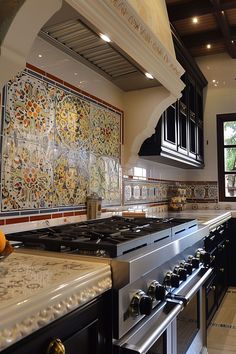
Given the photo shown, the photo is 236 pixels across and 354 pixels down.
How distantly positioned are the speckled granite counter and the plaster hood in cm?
88

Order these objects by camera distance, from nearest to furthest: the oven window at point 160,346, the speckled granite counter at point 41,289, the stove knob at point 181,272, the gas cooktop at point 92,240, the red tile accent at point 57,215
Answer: the speckled granite counter at point 41,289
the gas cooktop at point 92,240
the oven window at point 160,346
the stove knob at point 181,272
the red tile accent at point 57,215

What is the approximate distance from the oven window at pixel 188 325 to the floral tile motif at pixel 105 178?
838 millimetres

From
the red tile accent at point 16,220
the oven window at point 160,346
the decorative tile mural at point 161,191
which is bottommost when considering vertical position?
the oven window at point 160,346

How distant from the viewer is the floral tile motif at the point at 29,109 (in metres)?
1.36

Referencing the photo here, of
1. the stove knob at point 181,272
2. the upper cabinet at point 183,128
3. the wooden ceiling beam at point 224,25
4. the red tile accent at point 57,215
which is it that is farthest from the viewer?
the wooden ceiling beam at point 224,25

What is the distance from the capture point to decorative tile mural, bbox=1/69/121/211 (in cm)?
137

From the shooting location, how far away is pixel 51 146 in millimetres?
1612

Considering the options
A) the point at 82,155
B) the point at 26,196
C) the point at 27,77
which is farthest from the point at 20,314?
the point at 82,155

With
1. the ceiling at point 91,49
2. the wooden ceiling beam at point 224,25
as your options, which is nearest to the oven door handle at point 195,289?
the ceiling at point 91,49

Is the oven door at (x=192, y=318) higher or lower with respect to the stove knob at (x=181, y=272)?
lower

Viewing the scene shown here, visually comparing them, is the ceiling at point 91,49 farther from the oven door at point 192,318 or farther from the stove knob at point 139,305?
the oven door at point 192,318

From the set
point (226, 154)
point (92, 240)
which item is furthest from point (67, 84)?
point (226, 154)

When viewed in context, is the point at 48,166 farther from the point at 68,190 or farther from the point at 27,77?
the point at 27,77

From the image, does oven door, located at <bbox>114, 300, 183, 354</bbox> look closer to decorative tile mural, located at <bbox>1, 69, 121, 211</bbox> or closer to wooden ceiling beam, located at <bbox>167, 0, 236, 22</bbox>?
decorative tile mural, located at <bbox>1, 69, 121, 211</bbox>
